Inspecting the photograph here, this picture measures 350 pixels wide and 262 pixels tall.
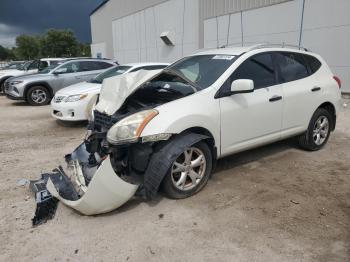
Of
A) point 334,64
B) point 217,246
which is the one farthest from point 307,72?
point 334,64

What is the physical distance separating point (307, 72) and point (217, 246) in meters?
3.33

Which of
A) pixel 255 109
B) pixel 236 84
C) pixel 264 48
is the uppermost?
pixel 264 48

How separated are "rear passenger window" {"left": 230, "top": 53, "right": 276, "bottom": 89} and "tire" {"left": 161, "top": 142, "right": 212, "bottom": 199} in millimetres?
1036

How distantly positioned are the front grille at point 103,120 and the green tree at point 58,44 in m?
62.5

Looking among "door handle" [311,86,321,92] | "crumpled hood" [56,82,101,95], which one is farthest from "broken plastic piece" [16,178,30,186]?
"door handle" [311,86,321,92]

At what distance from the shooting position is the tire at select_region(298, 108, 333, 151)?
201 inches

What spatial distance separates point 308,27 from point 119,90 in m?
9.56

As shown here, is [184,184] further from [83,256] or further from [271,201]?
[83,256]

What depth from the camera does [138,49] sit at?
74.8ft

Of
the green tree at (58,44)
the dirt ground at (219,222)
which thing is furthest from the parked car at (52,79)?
the green tree at (58,44)

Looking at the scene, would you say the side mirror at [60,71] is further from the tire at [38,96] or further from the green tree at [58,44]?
the green tree at [58,44]

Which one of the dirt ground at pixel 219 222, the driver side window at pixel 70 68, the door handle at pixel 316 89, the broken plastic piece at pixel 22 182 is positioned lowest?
the dirt ground at pixel 219 222

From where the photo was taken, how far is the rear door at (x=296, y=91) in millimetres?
4617

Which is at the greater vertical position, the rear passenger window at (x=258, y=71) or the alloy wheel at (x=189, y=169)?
the rear passenger window at (x=258, y=71)
